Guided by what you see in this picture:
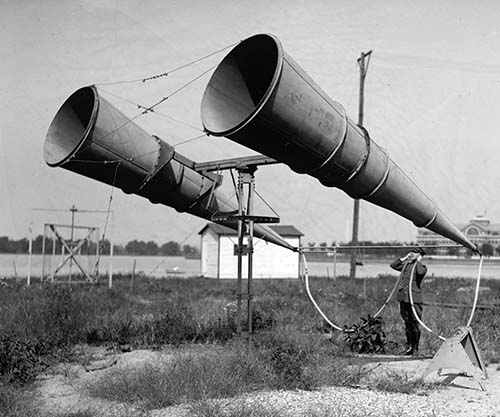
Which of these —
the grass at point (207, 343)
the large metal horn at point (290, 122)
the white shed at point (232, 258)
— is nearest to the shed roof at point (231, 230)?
the white shed at point (232, 258)

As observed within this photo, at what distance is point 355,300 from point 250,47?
1315 cm

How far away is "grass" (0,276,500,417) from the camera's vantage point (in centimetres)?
685

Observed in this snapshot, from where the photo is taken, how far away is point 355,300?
728 inches

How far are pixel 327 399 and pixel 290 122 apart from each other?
3.11m

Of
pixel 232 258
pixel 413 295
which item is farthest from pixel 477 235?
pixel 413 295

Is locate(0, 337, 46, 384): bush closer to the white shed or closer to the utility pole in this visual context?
the utility pole

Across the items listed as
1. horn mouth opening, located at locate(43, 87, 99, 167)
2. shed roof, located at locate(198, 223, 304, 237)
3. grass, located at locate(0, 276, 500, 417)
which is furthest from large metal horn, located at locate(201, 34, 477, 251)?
shed roof, located at locate(198, 223, 304, 237)

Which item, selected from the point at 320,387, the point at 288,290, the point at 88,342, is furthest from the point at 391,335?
the point at 288,290

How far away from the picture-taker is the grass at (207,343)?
6852mm

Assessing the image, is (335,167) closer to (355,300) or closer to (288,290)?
(355,300)

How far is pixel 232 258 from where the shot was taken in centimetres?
3491

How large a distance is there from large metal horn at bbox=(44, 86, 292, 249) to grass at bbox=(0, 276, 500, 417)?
2.50 metres

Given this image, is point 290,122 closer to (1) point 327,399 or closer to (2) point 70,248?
(1) point 327,399

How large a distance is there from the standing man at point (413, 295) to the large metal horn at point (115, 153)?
4061 millimetres
